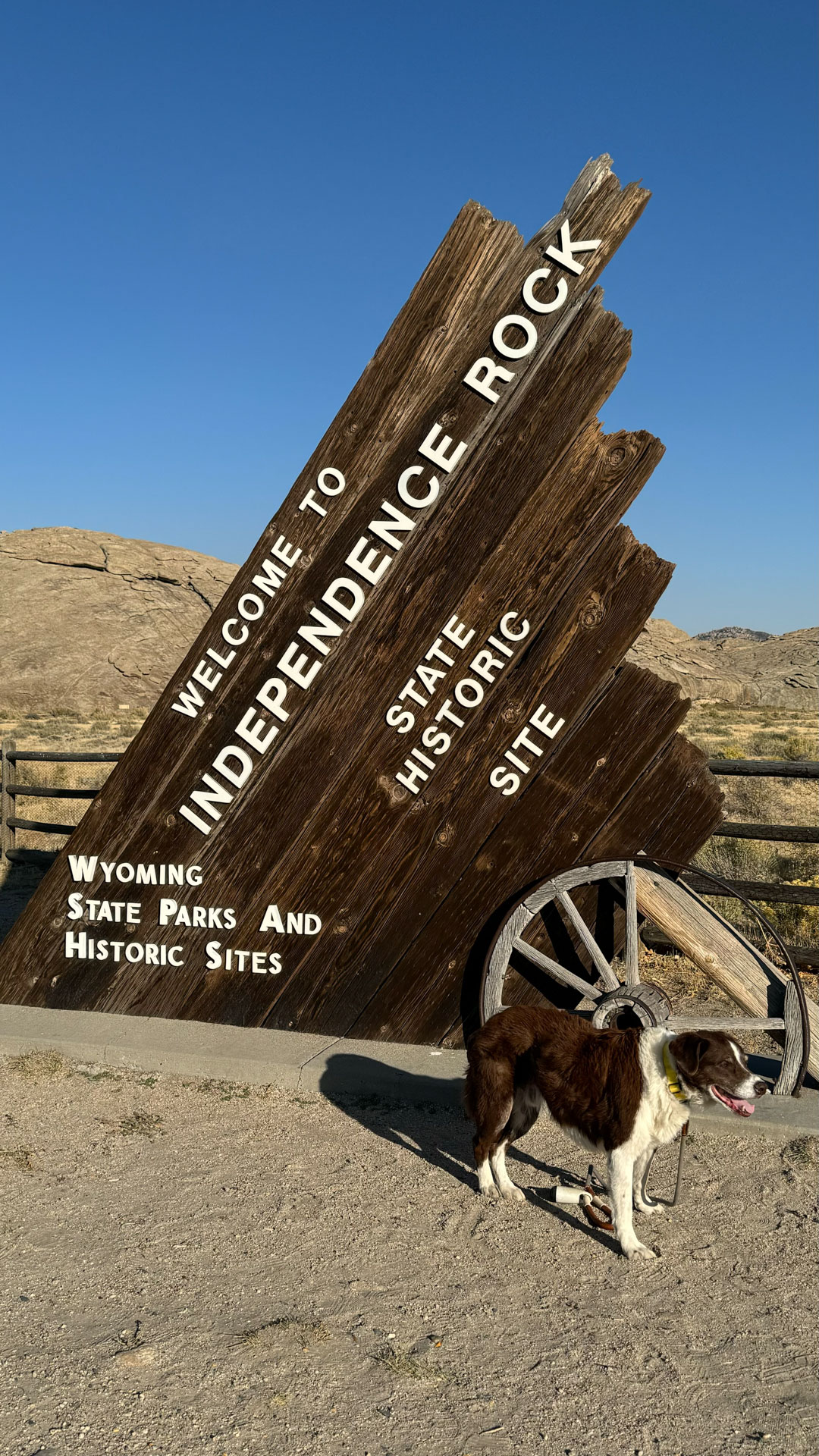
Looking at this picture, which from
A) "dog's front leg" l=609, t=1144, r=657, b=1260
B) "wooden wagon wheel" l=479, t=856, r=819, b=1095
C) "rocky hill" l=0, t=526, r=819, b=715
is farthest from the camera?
"rocky hill" l=0, t=526, r=819, b=715

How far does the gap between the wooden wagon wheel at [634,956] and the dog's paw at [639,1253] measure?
0.89 m

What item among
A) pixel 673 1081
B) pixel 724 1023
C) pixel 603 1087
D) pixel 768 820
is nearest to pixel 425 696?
pixel 724 1023

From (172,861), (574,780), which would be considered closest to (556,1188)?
(574,780)

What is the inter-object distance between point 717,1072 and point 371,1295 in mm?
1293

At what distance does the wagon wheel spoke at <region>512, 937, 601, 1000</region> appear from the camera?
14.9 feet

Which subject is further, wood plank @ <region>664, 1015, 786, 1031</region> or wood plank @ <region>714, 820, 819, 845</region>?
wood plank @ <region>714, 820, 819, 845</region>

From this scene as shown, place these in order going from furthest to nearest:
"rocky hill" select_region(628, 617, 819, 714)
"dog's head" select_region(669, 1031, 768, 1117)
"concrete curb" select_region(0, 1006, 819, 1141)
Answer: "rocky hill" select_region(628, 617, 819, 714)
"concrete curb" select_region(0, 1006, 819, 1141)
"dog's head" select_region(669, 1031, 768, 1117)

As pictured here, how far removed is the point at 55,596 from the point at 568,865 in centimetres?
4704

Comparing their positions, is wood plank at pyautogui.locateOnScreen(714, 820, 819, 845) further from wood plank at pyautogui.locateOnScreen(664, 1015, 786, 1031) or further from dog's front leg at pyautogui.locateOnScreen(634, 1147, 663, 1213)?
dog's front leg at pyautogui.locateOnScreen(634, 1147, 663, 1213)

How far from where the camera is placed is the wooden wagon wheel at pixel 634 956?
4.30m

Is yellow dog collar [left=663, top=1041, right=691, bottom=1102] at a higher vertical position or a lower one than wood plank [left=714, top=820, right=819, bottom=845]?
lower

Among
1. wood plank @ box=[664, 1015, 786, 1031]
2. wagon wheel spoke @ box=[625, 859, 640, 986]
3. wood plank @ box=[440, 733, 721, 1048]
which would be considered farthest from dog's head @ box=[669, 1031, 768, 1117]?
wood plank @ box=[440, 733, 721, 1048]

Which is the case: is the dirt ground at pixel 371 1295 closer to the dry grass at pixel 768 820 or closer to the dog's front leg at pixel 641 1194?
the dog's front leg at pixel 641 1194

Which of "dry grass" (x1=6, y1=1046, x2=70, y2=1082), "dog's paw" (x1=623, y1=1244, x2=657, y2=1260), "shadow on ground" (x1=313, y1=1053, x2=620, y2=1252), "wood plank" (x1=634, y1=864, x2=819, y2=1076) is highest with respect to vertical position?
"wood plank" (x1=634, y1=864, x2=819, y2=1076)
